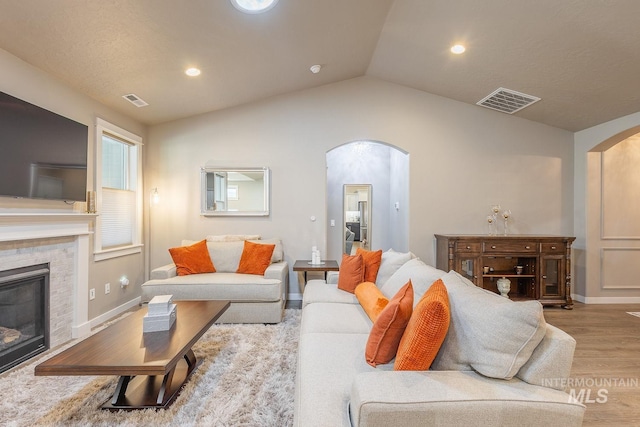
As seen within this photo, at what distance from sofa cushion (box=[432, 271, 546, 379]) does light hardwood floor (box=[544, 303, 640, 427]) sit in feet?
3.87

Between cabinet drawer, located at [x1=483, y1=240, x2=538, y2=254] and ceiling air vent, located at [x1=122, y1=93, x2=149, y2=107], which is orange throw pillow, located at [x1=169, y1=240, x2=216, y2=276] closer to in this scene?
ceiling air vent, located at [x1=122, y1=93, x2=149, y2=107]

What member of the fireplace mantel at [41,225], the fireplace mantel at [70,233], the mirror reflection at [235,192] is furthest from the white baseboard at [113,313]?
the mirror reflection at [235,192]

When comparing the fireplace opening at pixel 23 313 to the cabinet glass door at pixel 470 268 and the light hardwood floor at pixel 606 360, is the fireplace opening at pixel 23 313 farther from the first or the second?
the cabinet glass door at pixel 470 268

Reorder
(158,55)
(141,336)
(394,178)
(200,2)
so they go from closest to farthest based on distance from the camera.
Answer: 1. (141,336)
2. (200,2)
3. (158,55)
4. (394,178)

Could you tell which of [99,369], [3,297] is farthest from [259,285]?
[3,297]

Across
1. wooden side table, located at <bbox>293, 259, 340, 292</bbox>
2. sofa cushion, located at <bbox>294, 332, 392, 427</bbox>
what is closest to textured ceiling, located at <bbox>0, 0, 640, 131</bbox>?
wooden side table, located at <bbox>293, 259, 340, 292</bbox>

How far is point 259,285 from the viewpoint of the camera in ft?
11.1

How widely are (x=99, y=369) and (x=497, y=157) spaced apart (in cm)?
501

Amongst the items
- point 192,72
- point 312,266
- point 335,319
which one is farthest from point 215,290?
point 192,72

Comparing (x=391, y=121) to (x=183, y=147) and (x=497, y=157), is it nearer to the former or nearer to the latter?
(x=497, y=157)

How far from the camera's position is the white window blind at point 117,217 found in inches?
142

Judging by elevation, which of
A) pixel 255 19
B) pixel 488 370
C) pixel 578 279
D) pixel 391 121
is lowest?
pixel 578 279

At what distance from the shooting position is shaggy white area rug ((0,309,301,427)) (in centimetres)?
181

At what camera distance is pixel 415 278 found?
2.11 m
